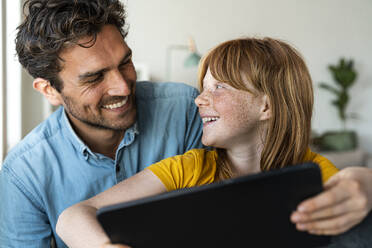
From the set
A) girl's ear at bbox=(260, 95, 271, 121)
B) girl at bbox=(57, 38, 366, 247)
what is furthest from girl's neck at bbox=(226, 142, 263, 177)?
girl's ear at bbox=(260, 95, 271, 121)

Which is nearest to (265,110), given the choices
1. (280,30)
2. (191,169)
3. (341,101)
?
(191,169)

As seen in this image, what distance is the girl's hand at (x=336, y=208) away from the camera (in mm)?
654

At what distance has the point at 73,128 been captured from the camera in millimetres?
1440

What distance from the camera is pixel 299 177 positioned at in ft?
2.02

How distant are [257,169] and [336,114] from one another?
4594 millimetres

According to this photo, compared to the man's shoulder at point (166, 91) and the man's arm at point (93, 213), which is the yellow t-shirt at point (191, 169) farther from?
the man's shoulder at point (166, 91)

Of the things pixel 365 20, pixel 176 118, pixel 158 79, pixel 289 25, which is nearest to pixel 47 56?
Result: pixel 176 118

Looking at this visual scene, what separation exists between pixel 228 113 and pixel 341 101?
4428 mm

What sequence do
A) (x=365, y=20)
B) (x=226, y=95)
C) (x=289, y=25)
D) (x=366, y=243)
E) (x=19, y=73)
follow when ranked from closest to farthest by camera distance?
1. (x=366, y=243)
2. (x=226, y=95)
3. (x=19, y=73)
4. (x=289, y=25)
5. (x=365, y=20)

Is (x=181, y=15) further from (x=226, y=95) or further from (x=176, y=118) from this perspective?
(x=226, y=95)

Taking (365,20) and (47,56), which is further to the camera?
(365,20)

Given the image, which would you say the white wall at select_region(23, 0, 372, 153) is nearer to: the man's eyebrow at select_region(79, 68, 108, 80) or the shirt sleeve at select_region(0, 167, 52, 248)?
the man's eyebrow at select_region(79, 68, 108, 80)

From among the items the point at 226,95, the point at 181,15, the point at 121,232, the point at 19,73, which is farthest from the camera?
the point at 181,15

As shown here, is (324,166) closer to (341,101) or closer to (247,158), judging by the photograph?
(247,158)
